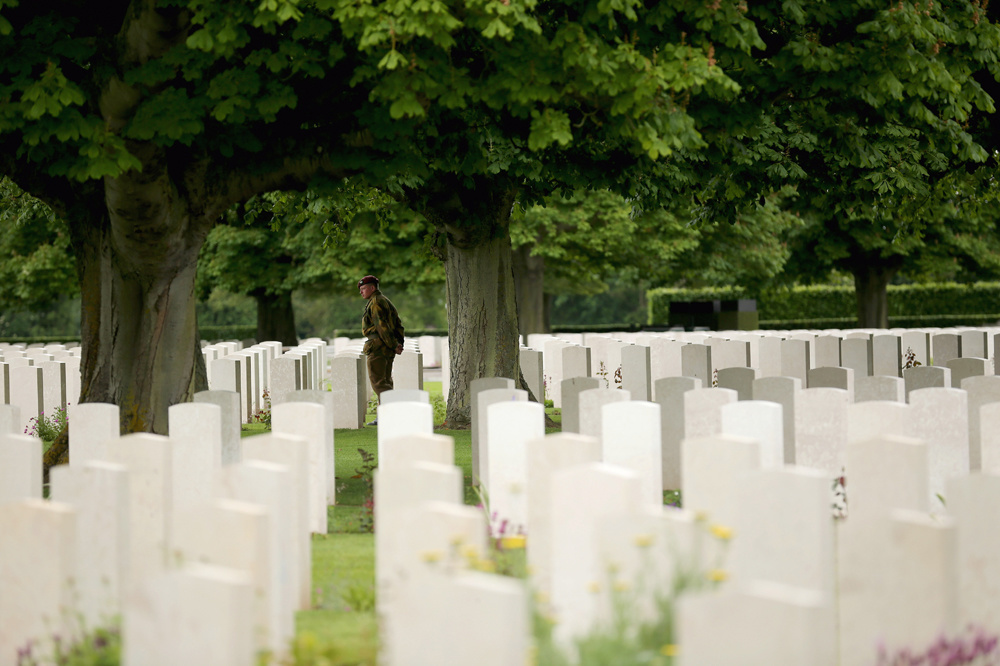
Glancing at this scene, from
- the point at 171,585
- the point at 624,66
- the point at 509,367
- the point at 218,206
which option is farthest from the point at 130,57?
the point at 509,367

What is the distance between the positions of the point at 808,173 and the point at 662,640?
8.95m

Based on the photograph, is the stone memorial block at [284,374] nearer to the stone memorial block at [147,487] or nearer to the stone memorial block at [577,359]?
the stone memorial block at [577,359]

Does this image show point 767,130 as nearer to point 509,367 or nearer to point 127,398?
point 509,367

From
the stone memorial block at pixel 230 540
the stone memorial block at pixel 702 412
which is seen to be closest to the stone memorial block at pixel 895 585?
the stone memorial block at pixel 230 540

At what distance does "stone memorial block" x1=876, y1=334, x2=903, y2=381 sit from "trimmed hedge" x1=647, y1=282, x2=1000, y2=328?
2559cm

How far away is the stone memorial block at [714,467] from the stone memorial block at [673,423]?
3360 millimetres

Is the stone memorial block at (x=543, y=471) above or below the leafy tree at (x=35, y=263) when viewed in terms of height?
below

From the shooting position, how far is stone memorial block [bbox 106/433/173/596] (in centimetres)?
510

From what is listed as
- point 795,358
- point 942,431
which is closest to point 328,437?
point 942,431

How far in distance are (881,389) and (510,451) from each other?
3.29m

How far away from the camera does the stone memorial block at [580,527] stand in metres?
4.10

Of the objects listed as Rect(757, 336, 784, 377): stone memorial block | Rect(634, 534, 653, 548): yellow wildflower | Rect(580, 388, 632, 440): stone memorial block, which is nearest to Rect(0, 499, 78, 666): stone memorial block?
Rect(634, 534, 653, 548): yellow wildflower

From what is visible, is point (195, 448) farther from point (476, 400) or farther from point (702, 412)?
point (702, 412)

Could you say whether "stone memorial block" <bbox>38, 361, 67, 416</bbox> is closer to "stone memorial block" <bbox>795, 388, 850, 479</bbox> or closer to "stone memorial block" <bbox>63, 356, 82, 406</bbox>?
"stone memorial block" <bbox>63, 356, 82, 406</bbox>
